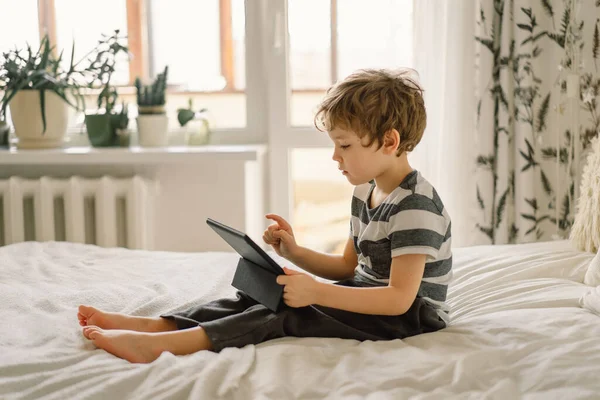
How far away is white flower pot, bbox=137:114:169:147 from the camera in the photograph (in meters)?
2.73

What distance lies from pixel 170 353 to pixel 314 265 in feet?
1.56

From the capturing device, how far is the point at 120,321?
56.2 inches

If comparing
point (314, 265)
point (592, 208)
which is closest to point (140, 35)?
point (314, 265)

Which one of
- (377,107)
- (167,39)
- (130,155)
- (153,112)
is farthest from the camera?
(167,39)

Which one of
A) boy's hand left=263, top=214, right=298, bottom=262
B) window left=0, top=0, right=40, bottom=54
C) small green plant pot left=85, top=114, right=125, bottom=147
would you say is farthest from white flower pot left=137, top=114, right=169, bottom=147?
boy's hand left=263, top=214, right=298, bottom=262

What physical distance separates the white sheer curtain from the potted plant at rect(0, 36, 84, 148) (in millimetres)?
1234

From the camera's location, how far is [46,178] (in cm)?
266

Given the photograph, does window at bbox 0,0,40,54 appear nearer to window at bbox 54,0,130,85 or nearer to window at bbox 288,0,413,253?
window at bbox 54,0,130,85

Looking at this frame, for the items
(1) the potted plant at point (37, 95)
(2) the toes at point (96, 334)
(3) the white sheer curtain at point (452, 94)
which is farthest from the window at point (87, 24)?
(2) the toes at point (96, 334)

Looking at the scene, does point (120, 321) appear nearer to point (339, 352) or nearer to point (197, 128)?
point (339, 352)

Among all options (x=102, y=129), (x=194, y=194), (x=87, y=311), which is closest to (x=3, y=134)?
(x=102, y=129)

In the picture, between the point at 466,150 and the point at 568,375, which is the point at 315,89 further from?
the point at 568,375

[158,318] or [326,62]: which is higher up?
[326,62]

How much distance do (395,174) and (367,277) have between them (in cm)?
21
